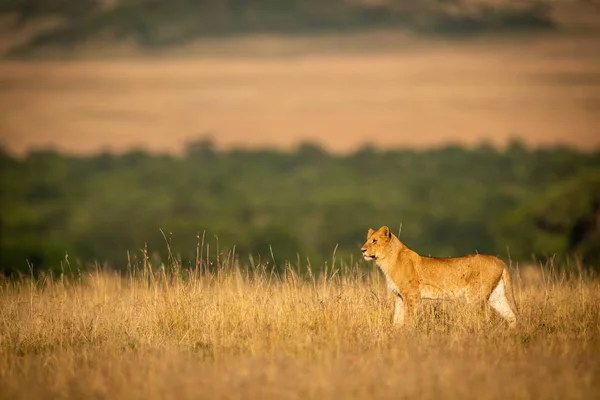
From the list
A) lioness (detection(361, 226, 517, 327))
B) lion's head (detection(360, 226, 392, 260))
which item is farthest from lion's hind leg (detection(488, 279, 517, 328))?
lion's head (detection(360, 226, 392, 260))

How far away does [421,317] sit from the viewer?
40.7 feet

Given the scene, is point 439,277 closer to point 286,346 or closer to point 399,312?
point 399,312

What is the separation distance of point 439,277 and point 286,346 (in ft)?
8.38

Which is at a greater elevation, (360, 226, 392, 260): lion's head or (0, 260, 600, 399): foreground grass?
(360, 226, 392, 260): lion's head

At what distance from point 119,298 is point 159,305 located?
1595mm

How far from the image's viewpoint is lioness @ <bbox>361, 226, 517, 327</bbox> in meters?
12.3

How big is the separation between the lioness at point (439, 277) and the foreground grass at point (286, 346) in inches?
9.3

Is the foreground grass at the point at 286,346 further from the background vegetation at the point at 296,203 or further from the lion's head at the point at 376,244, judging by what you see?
the background vegetation at the point at 296,203

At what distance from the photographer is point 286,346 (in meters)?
10.7

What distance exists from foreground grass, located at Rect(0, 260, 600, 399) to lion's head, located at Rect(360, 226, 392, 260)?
49 cm

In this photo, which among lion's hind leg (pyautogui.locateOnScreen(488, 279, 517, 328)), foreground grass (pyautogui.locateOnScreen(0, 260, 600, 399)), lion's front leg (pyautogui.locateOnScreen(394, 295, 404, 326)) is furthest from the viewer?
lion's hind leg (pyautogui.locateOnScreen(488, 279, 517, 328))

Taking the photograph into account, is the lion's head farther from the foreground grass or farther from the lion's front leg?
the lion's front leg

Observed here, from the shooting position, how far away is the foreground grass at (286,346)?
9.01 metres

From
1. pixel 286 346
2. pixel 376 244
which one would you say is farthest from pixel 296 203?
pixel 286 346
